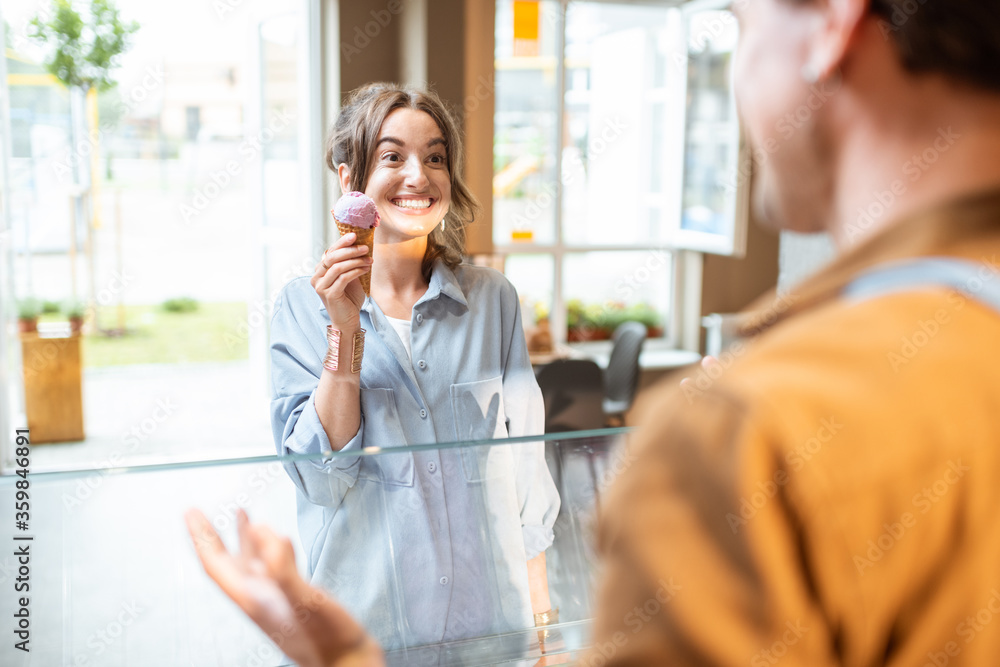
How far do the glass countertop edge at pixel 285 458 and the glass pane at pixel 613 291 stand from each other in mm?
5131

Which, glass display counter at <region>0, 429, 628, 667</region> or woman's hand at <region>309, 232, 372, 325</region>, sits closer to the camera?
glass display counter at <region>0, 429, 628, 667</region>

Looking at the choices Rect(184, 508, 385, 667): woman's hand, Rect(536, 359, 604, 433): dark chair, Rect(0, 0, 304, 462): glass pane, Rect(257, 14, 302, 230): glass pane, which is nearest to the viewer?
Rect(184, 508, 385, 667): woman's hand

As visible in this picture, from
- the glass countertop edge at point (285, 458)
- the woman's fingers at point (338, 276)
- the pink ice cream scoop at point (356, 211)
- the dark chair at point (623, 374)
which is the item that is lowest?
the dark chair at point (623, 374)

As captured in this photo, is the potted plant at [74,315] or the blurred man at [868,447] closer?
the blurred man at [868,447]

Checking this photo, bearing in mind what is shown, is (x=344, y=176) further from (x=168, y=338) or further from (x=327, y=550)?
(x=168, y=338)

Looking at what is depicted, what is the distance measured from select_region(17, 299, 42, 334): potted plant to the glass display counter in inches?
197

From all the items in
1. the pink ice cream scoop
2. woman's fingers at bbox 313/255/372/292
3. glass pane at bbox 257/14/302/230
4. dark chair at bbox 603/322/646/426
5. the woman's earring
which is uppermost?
glass pane at bbox 257/14/302/230

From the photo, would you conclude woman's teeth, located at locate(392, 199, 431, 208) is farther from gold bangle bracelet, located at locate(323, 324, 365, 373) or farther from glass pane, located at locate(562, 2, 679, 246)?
glass pane, located at locate(562, 2, 679, 246)

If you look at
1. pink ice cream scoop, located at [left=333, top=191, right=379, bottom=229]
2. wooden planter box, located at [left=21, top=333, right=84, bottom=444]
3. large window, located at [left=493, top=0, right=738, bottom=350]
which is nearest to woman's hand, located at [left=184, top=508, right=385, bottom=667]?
pink ice cream scoop, located at [left=333, top=191, right=379, bottom=229]

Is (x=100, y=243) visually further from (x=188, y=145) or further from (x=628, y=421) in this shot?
(x=628, y=421)

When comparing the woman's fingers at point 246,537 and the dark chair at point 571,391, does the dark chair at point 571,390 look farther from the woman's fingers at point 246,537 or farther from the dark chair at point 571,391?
the woman's fingers at point 246,537

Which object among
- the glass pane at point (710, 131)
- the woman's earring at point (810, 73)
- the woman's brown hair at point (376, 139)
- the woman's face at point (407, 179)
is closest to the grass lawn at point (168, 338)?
the glass pane at point (710, 131)

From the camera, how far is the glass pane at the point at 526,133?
5.82 metres

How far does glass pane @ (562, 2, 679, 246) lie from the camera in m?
6.09
